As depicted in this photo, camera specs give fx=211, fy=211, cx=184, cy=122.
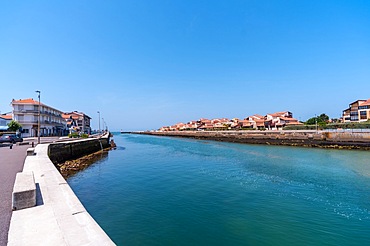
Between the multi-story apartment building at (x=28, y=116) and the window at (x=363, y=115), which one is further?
the window at (x=363, y=115)

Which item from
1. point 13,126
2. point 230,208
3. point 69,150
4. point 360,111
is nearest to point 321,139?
point 230,208

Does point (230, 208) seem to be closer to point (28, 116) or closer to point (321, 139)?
point (321, 139)

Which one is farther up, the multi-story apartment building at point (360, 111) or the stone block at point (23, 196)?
the multi-story apartment building at point (360, 111)

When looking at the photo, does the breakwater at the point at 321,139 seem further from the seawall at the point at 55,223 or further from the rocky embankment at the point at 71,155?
the seawall at the point at 55,223

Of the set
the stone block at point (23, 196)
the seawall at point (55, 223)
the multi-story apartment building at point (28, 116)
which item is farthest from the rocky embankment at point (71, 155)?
the multi-story apartment building at point (28, 116)

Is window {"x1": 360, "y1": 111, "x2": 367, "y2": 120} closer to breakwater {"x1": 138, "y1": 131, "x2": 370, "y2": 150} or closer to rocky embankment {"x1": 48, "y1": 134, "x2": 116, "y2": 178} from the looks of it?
breakwater {"x1": 138, "y1": 131, "x2": 370, "y2": 150}

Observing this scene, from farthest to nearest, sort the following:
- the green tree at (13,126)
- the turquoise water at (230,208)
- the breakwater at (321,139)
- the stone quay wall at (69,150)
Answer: the green tree at (13,126)
the breakwater at (321,139)
the stone quay wall at (69,150)
the turquoise water at (230,208)

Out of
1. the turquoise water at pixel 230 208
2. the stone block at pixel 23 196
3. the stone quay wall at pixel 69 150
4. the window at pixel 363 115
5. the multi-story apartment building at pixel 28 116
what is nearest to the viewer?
the stone block at pixel 23 196

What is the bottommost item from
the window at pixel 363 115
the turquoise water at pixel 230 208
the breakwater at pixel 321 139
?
the turquoise water at pixel 230 208

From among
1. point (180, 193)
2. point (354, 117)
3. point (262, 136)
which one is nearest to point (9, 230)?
point (180, 193)

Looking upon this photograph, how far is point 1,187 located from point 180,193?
762 centimetres

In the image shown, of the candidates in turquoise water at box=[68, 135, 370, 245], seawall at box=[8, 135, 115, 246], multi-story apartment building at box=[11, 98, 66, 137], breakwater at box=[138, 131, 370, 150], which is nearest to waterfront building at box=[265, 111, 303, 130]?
breakwater at box=[138, 131, 370, 150]

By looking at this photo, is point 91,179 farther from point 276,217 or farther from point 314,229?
point 314,229

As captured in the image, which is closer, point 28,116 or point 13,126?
point 13,126
